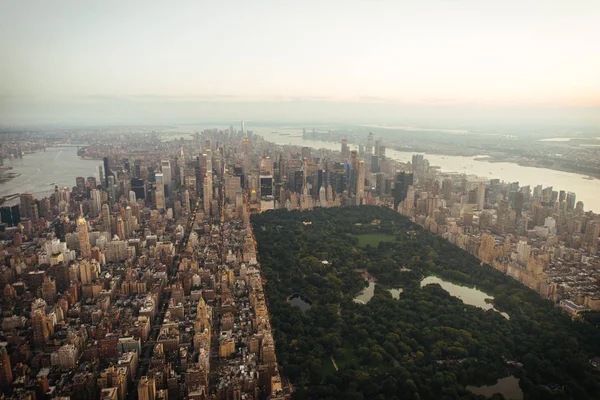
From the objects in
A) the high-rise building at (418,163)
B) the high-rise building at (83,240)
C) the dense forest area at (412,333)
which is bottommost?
the dense forest area at (412,333)

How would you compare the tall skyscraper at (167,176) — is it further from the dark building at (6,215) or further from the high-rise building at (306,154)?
the high-rise building at (306,154)

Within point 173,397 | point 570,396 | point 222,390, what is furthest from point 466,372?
point 173,397

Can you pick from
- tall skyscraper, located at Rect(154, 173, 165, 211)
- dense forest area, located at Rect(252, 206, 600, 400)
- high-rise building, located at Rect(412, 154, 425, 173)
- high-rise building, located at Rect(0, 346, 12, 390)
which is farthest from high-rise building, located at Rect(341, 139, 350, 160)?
high-rise building, located at Rect(0, 346, 12, 390)

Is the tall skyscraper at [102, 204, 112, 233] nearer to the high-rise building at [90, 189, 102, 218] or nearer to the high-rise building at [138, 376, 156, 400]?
the high-rise building at [90, 189, 102, 218]

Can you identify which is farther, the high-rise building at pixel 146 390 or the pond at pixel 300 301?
the pond at pixel 300 301

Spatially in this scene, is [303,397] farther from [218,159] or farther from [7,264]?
[218,159]

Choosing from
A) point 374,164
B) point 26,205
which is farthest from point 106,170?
point 374,164

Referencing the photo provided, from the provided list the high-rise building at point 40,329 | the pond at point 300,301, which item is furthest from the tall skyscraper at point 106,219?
the pond at point 300,301
